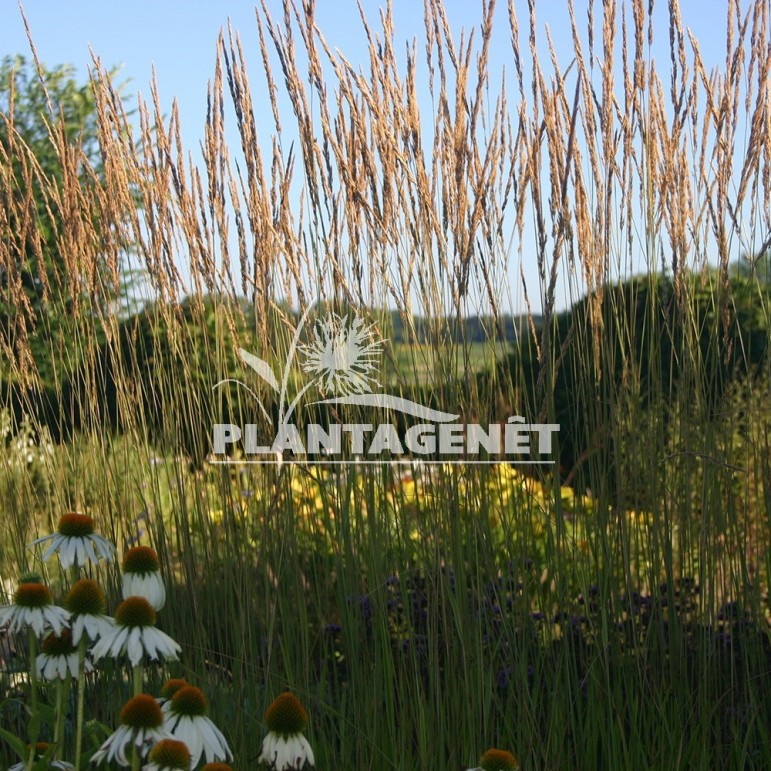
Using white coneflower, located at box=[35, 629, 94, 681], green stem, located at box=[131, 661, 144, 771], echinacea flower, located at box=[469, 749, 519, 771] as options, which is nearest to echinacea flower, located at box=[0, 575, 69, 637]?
white coneflower, located at box=[35, 629, 94, 681]

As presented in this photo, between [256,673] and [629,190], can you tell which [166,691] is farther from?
[629,190]

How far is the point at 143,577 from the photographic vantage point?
4.49ft

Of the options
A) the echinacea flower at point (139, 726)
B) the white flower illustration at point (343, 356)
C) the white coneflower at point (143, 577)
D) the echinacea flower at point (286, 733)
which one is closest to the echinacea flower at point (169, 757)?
the echinacea flower at point (139, 726)

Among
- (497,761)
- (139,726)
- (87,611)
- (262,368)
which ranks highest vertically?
(262,368)

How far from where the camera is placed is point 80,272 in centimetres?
269

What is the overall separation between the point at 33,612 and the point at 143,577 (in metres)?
0.17

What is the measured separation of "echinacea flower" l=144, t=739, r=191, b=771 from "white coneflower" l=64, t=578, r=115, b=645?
0.25 metres

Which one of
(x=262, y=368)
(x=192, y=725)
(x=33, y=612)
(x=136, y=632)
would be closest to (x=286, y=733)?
(x=192, y=725)

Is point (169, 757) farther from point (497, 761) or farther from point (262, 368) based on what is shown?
point (262, 368)

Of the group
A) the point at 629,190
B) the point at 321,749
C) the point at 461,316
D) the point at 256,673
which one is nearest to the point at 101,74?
the point at 461,316

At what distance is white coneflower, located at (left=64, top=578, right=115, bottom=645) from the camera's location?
4.19 feet

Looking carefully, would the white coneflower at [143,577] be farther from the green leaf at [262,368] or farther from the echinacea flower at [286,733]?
the green leaf at [262,368]

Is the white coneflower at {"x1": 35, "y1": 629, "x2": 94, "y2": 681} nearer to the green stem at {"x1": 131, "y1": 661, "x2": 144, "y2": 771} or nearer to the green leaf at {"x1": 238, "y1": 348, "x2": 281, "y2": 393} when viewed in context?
the green stem at {"x1": 131, "y1": 661, "x2": 144, "y2": 771}

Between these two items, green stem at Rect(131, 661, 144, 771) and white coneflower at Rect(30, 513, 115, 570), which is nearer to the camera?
green stem at Rect(131, 661, 144, 771)
